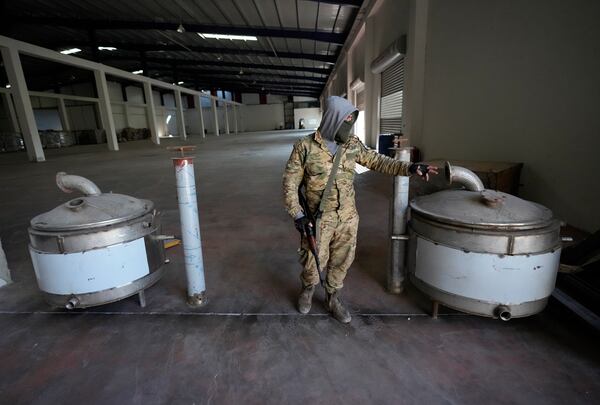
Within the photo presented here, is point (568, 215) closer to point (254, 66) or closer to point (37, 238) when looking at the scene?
point (37, 238)

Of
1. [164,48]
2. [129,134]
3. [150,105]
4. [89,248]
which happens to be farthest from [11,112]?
[89,248]

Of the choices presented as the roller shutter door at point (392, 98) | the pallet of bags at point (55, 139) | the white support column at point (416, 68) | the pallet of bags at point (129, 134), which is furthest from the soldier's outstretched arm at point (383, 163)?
the pallet of bags at point (129, 134)

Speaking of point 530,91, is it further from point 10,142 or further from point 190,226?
point 10,142

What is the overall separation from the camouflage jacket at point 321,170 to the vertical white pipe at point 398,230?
155 mm

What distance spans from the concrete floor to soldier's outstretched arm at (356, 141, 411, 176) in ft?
3.24

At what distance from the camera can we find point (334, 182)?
1.97 m

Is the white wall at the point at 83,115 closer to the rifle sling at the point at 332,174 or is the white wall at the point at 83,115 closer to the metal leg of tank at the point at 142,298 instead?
the metal leg of tank at the point at 142,298

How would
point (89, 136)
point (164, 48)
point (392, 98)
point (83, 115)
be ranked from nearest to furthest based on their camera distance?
1. point (392, 98)
2. point (164, 48)
3. point (89, 136)
4. point (83, 115)

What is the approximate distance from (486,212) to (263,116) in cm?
3991

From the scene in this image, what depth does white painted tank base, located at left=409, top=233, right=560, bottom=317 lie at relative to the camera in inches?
69.6

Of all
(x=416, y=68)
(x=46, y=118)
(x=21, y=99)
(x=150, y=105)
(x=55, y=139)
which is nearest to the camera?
(x=416, y=68)

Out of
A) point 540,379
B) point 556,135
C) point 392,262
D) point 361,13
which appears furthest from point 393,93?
point 540,379

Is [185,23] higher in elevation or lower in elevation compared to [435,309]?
higher

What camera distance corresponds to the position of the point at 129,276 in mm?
2160
